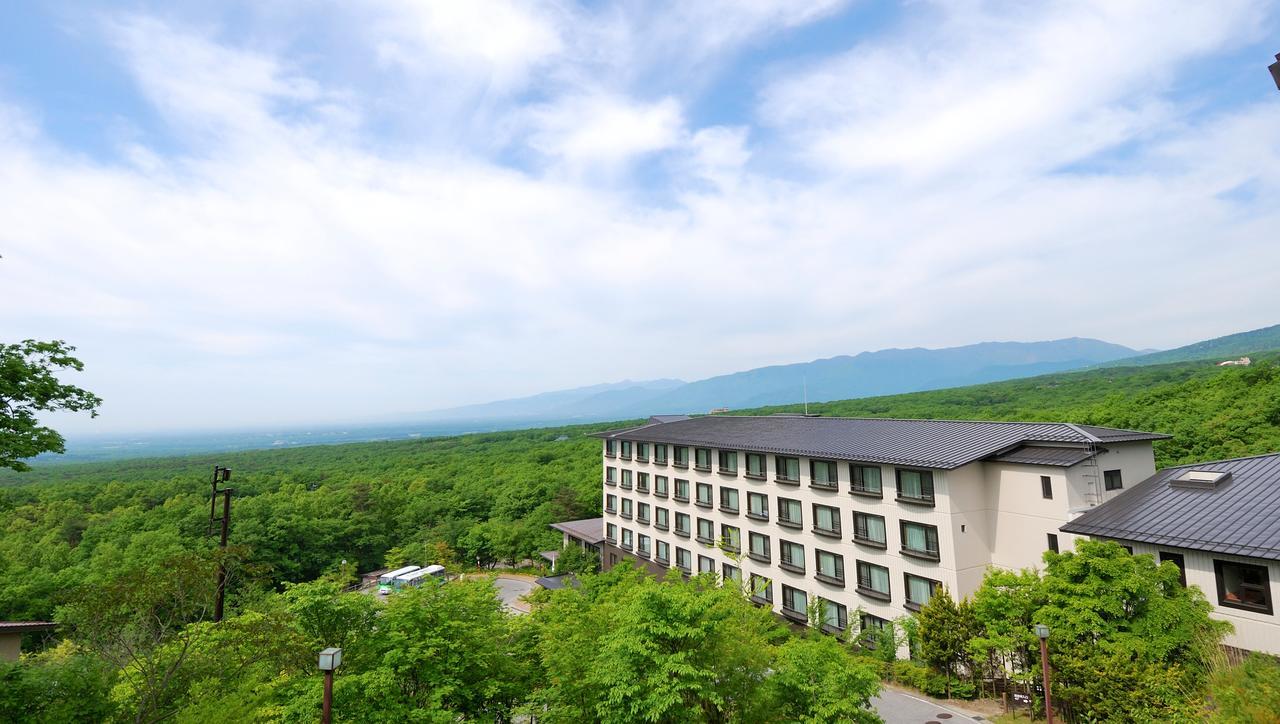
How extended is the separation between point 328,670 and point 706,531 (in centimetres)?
3155

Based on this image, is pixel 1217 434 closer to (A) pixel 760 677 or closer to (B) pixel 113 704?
(A) pixel 760 677

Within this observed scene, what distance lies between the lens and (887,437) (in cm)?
3203

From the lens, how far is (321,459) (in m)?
148

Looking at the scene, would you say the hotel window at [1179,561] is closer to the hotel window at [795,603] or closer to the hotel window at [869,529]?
the hotel window at [869,529]

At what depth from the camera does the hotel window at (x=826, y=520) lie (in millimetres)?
31266

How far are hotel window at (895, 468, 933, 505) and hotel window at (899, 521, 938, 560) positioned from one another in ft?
4.28

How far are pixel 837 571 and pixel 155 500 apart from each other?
302ft

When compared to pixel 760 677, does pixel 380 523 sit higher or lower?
lower

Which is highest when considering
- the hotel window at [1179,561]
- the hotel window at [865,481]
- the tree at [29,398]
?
the tree at [29,398]

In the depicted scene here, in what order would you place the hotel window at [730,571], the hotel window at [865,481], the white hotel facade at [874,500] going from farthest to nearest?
1. the hotel window at [730,571]
2. the hotel window at [865,481]
3. the white hotel facade at [874,500]

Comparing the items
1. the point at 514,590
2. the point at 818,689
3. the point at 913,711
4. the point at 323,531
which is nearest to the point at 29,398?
the point at 818,689

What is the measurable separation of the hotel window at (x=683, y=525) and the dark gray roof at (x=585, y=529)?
12.4m

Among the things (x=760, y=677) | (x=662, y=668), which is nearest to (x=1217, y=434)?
(x=760, y=677)

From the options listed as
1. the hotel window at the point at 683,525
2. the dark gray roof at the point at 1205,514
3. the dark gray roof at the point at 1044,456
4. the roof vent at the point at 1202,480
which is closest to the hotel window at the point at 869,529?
the dark gray roof at the point at 1044,456
